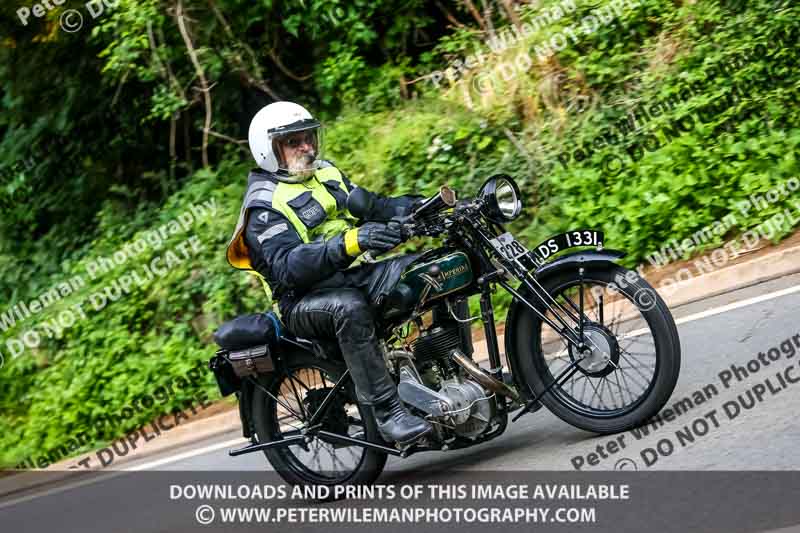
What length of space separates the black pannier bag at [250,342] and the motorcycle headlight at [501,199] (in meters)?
1.35

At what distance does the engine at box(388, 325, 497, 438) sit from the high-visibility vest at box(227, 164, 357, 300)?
740 millimetres

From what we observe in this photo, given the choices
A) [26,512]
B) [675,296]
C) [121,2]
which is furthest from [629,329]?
[121,2]

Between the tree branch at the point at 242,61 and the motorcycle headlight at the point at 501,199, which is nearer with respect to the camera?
the motorcycle headlight at the point at 501,199

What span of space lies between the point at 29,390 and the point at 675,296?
650cm

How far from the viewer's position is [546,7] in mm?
10414
